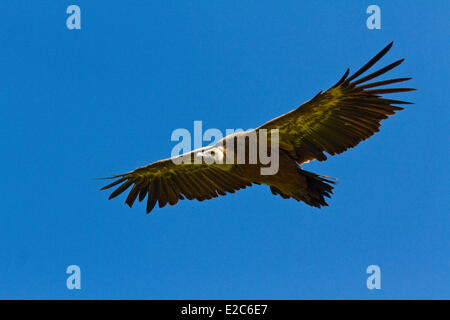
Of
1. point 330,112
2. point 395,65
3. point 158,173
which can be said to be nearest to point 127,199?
point 158,173

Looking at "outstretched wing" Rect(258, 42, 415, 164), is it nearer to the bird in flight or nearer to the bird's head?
the bird in flight

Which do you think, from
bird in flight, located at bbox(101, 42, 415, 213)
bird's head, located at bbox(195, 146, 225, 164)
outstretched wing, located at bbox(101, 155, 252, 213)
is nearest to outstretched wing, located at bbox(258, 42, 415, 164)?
bird in flight, located at bbox(101, 42, 415, 213)

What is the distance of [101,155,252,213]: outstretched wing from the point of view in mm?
10117

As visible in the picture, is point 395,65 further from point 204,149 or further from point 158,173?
Result: point 158,173

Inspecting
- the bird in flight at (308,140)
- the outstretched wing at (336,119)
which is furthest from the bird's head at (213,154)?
the outstretched wing at (336,119)

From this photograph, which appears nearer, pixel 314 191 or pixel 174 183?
pixel 314 191

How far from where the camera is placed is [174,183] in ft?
34.3

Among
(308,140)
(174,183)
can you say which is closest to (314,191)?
(308,140)

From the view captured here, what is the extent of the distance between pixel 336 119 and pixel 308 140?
575mm

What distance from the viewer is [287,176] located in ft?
29.1

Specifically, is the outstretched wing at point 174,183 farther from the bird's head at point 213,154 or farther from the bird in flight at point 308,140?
the bird's head at point 213,154

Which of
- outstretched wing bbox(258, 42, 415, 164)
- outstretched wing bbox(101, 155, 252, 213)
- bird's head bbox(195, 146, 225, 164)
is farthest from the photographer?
outstretched wing bbox(101, 155, 252, 213)

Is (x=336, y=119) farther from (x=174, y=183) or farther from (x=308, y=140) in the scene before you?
(x=174, y=183)
